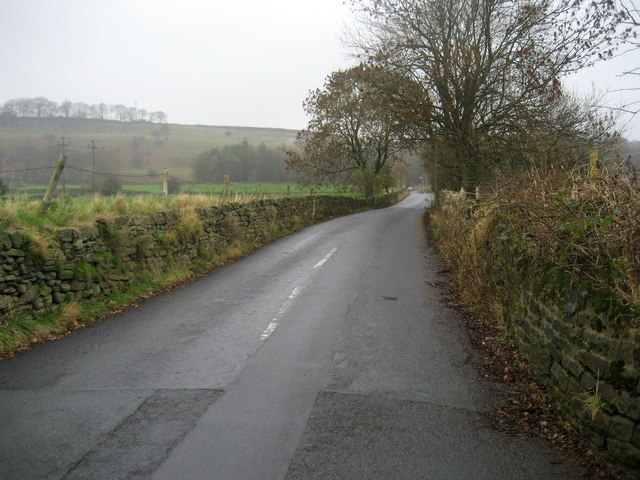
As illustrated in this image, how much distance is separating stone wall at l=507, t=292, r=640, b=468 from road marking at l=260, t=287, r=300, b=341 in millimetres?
3648

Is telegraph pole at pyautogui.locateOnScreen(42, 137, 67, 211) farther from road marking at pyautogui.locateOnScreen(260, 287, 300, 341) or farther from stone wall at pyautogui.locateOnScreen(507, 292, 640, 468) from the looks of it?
stone wall at pyautogui.locateOnScreen(507, 292, 640, 468)

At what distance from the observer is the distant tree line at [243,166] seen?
3524 centimetres

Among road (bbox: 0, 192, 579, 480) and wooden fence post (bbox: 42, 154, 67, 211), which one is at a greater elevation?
wooden fence post (bbox: 42, 154, 67, 211)

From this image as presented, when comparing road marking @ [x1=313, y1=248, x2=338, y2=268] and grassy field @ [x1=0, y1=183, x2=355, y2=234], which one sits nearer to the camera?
grassy field @ [x1=0, y1=183, x2=355, y2=234]

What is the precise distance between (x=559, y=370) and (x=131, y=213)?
9.37 m

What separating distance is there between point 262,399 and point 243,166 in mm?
39112

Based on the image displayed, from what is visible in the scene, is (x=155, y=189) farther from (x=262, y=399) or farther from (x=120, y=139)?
(x=120, y=139)

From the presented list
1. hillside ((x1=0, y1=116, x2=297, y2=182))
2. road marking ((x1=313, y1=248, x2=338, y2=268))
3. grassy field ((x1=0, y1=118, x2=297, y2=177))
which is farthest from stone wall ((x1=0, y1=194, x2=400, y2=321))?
A: grassy field ((x1=0, y1=118, x2=297, y2=177))

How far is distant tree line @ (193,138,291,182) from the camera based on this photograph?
35.2 meters

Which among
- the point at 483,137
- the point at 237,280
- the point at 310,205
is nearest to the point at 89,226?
the point at 237,280

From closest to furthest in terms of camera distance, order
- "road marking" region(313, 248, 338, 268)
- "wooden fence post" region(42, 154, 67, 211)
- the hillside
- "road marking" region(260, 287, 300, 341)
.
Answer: "road marking" region(260, 287, 300, 341), "wooden fence post" region(42, 154, 67, 211), "road marking" region(313, 248, 338, 268), the hillside

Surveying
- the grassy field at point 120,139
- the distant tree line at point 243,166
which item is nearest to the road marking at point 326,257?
the distant tree line at point 243,166

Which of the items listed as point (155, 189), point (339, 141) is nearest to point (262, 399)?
point (155, 189)

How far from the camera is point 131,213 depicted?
36.6 ft
